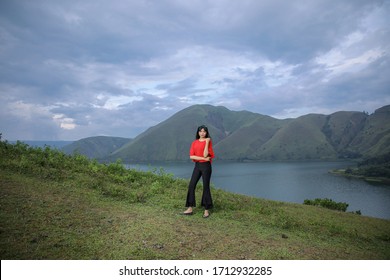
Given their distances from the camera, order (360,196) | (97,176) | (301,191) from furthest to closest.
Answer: (301,191) → (360,196) → (97,176)

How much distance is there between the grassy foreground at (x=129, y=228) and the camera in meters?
6.50

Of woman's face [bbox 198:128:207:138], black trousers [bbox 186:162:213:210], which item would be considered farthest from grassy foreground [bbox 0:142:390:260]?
woman's face [bbox 198:128:207:138]

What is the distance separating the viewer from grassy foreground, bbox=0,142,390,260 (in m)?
6.50

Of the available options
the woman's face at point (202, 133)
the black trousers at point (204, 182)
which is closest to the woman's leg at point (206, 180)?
the black trousers at point (204, 182)

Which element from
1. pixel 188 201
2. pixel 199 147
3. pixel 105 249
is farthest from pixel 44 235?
pixel 199 147

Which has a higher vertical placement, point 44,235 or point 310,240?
point 44,235

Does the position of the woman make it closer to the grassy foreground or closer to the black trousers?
the black trousers

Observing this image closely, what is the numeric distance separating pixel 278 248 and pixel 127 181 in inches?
369

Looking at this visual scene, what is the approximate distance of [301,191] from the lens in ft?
321

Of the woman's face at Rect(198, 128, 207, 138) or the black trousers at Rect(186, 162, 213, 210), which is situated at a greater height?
the woman's face at Rect(198, 128, 207, 138)

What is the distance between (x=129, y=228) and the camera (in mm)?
7762

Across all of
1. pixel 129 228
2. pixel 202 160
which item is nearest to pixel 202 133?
pixel 202 160

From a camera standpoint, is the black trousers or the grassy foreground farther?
the black trousers

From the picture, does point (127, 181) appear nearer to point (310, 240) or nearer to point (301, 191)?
point (310, 240)
